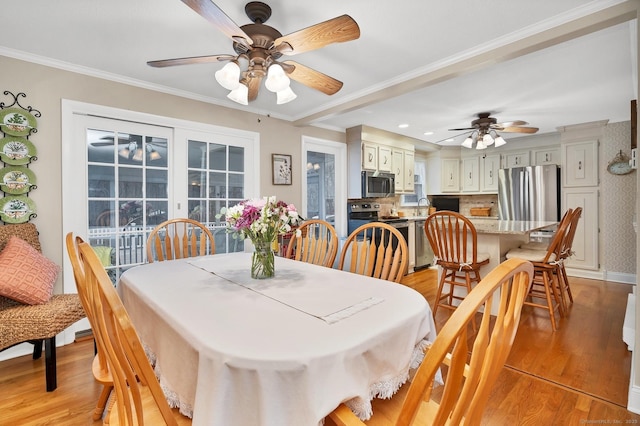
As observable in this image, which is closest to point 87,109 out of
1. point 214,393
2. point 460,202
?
point 214,393

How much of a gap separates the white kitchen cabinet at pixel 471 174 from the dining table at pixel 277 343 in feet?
17.2

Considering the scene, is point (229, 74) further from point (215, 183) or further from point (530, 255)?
point (530, 255)

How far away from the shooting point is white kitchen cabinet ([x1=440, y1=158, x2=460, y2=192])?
19.9 ft

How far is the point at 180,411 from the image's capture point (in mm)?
968

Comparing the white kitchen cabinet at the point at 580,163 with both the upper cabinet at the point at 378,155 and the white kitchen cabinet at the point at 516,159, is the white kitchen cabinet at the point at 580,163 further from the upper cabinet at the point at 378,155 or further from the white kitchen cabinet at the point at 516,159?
the upper cabinet at the point at 378,155

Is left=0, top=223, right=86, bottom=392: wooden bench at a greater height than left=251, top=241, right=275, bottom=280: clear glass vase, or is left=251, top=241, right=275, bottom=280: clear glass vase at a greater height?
left=251, top=241, right=275, bottom=280: clear glass vase

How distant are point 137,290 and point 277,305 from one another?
2.29 feet

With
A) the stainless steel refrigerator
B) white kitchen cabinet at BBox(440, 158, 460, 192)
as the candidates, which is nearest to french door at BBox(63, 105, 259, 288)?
white kitchen cabinet at BBox(440, 158, 460, 192)

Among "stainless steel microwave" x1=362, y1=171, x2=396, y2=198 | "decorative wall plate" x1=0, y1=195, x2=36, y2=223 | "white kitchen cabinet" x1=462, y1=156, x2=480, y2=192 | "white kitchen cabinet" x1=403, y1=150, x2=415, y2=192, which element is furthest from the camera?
"white kitchen cabinet" x1=462, y1=156, x2=480, y2=192

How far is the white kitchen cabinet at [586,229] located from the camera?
14.7ft

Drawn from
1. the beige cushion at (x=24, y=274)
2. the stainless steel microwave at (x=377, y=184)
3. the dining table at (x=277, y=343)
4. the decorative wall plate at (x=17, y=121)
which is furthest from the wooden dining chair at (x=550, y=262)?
the decorative wall plate at (x=17, y=121)

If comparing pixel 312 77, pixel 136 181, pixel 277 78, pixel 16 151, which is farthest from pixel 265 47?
pixel 16 151

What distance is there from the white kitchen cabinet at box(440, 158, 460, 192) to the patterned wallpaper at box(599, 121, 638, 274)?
6.96ft

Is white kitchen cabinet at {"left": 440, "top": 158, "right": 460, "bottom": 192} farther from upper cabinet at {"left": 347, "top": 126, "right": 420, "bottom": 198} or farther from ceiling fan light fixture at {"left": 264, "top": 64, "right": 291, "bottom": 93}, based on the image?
ceiling fan light fixture at {"left": 264, "top": 64, "right": 291, "bottom": 93}
